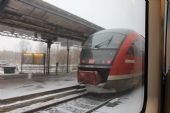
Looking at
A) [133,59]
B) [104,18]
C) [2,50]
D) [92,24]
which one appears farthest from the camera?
[133,59]

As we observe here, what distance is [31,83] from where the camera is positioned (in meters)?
1.32

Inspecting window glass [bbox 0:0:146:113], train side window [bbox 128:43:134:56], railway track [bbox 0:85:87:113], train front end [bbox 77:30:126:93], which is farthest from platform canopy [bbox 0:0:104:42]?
train side window [bbox 128:43:134:56]

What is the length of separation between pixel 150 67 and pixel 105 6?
0.86 meters

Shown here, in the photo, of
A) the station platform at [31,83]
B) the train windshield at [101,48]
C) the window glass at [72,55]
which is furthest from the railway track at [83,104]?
the train windshield at [101,48]

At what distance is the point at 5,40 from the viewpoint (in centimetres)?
114

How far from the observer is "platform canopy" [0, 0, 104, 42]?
1184 mm

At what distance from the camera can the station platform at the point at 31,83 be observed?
1.18 meters

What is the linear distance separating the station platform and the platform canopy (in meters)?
0.21

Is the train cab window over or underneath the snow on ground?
over

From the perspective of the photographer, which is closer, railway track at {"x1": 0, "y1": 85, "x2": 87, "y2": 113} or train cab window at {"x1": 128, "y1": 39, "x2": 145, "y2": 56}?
railway track at {"x1": 0, "y1": 85, "x2": 87, "y2": 113}

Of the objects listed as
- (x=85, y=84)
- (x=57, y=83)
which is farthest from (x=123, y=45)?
(x=57, y=83)

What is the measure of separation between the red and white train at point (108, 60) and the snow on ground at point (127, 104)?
0.35 ft

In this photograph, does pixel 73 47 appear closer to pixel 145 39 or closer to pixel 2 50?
pixel 2 50

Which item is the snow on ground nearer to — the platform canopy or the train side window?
the train side window
